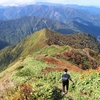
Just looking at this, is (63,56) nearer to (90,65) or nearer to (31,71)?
(90,65)

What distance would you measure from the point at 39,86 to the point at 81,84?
4.76 m

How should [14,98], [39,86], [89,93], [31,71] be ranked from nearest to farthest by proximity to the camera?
[14,98], [89,93], [39,86], [31,71]

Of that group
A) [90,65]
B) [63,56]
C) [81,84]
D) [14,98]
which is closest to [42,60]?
[63,56]

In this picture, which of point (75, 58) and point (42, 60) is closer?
point (42, 60)

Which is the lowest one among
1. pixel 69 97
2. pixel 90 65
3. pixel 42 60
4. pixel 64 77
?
pixel 90 65

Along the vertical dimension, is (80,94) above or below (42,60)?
above

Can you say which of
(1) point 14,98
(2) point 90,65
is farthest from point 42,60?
(1) point 14,98

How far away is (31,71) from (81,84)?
17.3 metres

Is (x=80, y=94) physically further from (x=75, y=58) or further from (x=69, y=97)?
(x=75, y=58)

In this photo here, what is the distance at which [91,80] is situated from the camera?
2641 centimetres

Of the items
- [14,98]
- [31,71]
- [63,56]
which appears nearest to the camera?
[14,98]

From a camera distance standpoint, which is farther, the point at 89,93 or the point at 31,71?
the point at 31,71

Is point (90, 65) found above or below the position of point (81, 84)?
below

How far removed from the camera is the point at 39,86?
26.2m
